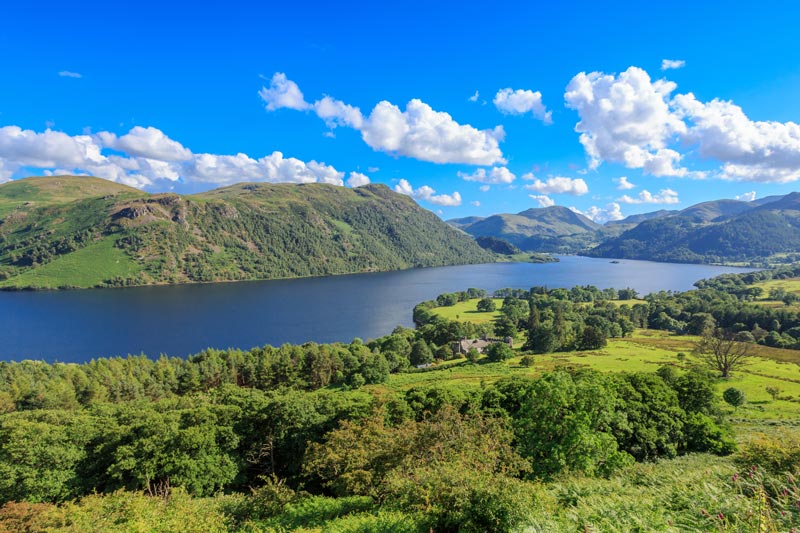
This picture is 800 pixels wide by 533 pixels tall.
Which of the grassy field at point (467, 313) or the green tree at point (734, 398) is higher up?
the green tree at point (734, 398)

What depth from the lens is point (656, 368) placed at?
221ft

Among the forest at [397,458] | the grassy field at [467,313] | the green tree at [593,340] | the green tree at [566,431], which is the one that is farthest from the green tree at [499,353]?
the green tree at [566,431]

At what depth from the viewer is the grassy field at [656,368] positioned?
4728 cm

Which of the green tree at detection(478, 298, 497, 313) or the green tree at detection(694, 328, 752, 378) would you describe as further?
the green tree at detection(478, 298, 497, 313)

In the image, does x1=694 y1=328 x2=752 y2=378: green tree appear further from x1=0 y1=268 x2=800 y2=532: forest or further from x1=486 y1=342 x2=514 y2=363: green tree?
x1=486 y1=342 x2=514 y2=363: green tree

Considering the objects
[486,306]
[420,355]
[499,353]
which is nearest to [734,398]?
[499,353]

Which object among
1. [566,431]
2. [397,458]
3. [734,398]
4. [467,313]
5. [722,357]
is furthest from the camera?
[467,313]

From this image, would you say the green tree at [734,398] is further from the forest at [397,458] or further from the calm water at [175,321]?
the calm water at [175,321]

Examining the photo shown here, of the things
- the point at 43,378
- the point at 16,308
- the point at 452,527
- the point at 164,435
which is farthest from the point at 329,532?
the point at 16,308

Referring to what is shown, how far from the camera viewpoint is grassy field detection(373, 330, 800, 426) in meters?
47.3

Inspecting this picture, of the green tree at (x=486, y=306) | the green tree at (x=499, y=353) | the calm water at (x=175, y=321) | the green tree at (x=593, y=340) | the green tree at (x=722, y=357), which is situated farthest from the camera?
the green tree at (x=486, y=306)

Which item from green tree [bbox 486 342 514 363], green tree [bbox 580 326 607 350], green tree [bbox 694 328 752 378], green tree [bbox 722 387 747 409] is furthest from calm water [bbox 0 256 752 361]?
green tree [bbox 722 387 747 409]

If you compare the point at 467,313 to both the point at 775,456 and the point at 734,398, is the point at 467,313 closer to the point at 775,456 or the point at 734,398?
the point at 734,398

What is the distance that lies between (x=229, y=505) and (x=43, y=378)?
61340 millimetres
